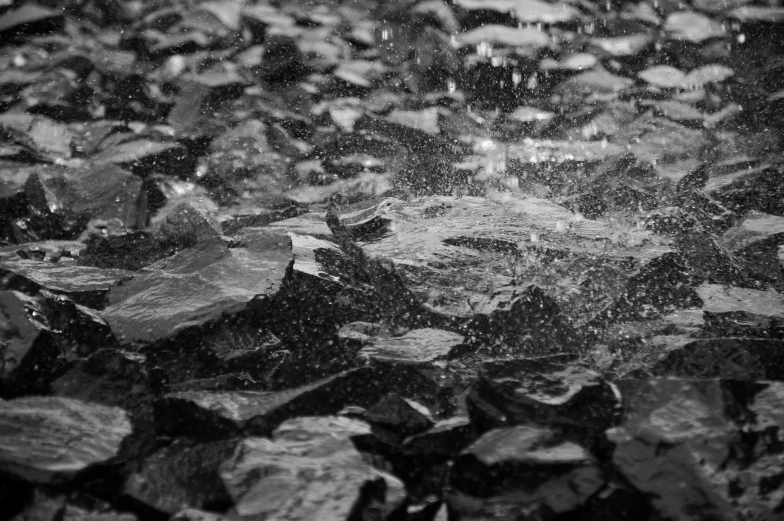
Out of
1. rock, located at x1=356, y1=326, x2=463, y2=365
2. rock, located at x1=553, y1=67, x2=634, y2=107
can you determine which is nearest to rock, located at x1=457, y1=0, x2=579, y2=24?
rock, located at x1=553, y1=67, x2=634, y2=107

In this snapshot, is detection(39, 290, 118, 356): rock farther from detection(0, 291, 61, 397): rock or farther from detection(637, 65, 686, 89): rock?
detection(637, 65, 686, 89): rock

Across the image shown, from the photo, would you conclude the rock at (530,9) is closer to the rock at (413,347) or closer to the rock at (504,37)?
the rock at (504,37)

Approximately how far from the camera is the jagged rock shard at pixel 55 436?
4.17ft

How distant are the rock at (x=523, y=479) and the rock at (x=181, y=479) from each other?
532mm

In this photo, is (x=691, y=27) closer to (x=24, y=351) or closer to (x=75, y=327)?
(x=75, y=327)

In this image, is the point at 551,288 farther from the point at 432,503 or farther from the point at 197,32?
the point at 197,32

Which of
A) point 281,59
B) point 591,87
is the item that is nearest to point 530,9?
point 591,87

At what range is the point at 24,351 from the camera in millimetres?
1734

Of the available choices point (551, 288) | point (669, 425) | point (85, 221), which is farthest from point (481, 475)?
point (85, 221)

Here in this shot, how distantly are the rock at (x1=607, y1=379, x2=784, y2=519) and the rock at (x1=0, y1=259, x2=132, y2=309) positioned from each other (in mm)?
1976

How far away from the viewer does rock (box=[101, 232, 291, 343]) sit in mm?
2037

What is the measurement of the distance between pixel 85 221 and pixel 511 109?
3.52m

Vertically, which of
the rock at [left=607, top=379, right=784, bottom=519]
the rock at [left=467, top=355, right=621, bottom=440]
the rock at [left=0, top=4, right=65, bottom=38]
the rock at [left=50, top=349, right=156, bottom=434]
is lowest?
the rock at [left=50, top=349, right=156, bottom=434]

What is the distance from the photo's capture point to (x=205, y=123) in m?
4.66
